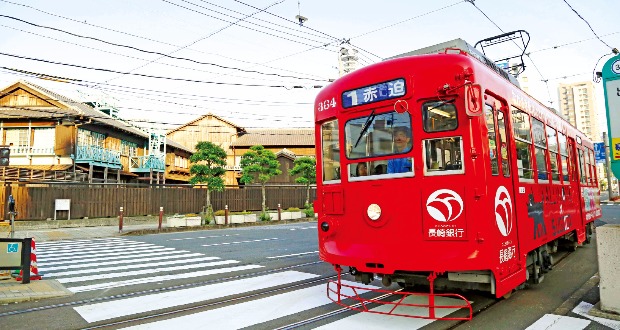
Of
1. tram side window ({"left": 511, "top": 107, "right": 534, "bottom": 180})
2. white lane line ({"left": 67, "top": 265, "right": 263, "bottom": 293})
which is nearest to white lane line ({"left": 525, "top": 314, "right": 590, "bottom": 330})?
tram side window ({"left": 511, "top": 107, "right": 534, "bottom": 180})

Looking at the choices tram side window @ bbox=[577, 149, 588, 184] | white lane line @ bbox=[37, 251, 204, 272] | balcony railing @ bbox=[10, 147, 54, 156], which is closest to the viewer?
tram side window @ bbox=[577, 149, 588, 184]

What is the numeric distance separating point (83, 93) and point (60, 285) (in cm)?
2921

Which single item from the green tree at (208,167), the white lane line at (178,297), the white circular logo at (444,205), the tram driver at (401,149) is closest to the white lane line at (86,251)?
the white lane line at (178,297)

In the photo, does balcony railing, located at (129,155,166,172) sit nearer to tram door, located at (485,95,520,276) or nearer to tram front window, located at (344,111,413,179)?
tram front window, located at (344,111,413,179)

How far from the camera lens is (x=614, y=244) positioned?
15.8 feet

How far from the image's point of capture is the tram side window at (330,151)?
17.9 feet

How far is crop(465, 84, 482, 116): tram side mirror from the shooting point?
419 centimetres

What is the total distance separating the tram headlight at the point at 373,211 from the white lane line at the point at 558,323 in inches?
85.2

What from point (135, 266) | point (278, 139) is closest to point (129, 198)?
point (135, 266)

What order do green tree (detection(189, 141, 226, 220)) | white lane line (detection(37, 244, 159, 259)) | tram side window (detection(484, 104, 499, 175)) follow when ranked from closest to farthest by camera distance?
tram side window (detection(484, 104, 499, 175)) < white lane line (detection(37, 244, 159, 259)) < green tree (detection(189, 141, 226, 220))

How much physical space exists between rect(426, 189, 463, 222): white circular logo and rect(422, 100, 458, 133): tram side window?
75 cm

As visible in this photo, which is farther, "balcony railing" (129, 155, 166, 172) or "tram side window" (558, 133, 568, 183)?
"balcony railing" (129, 155, 166, 172)

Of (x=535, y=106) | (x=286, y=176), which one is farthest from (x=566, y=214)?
(x=286, y=176)

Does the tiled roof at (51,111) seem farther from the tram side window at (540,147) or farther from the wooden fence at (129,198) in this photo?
the tram side window at (540,147)
